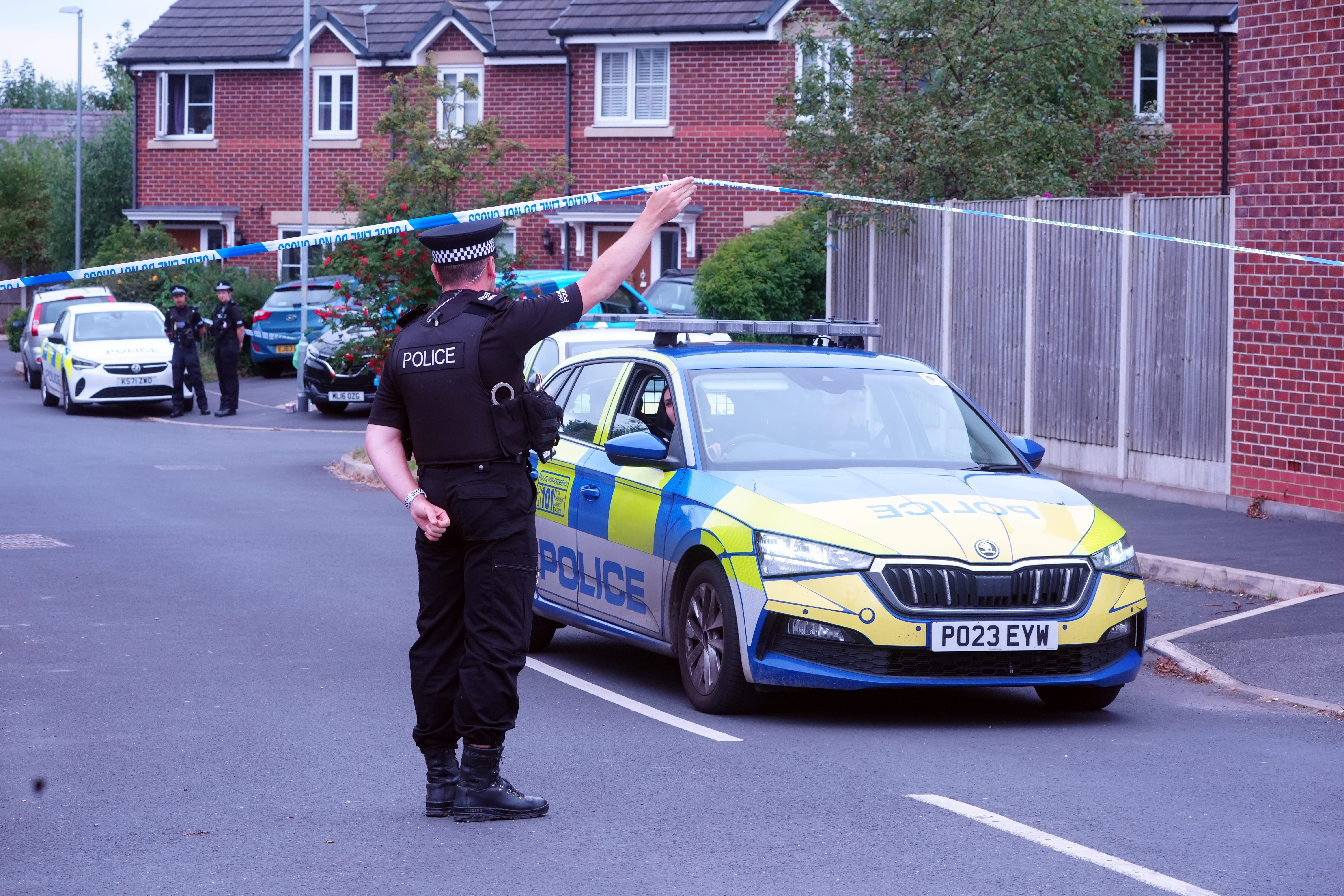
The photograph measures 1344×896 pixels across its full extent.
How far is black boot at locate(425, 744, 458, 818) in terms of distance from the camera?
234 inches

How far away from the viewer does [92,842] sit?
5.65m

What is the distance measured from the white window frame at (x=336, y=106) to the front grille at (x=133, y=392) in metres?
12.0

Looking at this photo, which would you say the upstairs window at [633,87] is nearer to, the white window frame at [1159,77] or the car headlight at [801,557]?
the white window frame at [1159,77]

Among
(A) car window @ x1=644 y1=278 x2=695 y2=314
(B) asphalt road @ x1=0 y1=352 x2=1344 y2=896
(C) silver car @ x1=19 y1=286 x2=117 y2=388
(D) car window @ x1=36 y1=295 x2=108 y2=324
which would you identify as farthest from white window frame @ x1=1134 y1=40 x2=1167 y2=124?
(B) asphalt road @ x1=0 y1=352 x2=1344 y2=896

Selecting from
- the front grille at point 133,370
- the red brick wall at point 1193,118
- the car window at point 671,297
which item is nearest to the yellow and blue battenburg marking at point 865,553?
the car window at point 671,297

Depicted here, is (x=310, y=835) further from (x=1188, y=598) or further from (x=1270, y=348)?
(x=1270, y=348)

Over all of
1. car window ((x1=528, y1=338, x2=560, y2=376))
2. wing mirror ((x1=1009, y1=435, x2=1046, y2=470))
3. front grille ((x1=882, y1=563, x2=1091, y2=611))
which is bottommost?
front grille ((x1=882, y1=563, x2=1091, y2=611))

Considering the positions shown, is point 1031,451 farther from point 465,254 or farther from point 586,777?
point 465,254

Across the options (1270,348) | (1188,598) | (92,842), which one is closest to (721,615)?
(92,842)

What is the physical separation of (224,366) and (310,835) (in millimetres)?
21923

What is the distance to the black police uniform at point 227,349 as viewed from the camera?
1048 inches

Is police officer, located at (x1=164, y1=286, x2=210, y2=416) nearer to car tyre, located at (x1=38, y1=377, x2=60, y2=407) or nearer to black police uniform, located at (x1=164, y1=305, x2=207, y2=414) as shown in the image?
black police uniform, located at (x1=164, y1=305, x2=207, y2=414)

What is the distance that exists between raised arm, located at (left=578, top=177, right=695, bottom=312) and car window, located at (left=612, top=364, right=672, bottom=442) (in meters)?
2.71

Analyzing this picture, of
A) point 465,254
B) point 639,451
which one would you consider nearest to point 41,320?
point 639,451
